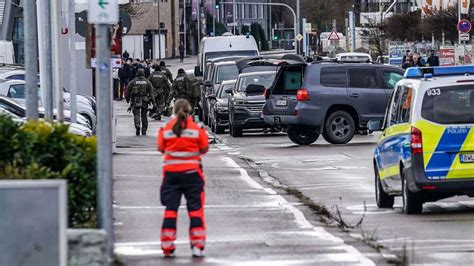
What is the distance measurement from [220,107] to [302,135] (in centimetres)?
642

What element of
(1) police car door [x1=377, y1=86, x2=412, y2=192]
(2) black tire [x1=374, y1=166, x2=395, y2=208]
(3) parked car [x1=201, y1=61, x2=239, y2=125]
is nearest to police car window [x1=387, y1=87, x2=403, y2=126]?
(1) police car door [x1=377, y1=86, x2=412, y2=192]

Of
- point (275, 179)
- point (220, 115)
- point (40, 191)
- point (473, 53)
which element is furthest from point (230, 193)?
point (473, 53)

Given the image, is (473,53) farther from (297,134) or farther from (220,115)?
(297,134)

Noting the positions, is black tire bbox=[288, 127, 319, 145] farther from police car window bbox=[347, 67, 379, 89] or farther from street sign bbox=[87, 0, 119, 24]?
street sign bbox=[87, 0, 119, 24]

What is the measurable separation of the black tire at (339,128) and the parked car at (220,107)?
22.9 feet

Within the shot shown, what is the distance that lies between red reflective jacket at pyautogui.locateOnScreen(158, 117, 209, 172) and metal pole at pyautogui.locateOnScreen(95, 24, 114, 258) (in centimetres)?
131

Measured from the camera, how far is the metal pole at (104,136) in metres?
11.3

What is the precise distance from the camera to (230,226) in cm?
1537

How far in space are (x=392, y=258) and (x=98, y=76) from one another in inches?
123

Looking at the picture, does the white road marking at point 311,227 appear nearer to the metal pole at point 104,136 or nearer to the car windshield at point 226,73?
the metal pole at point 104,136

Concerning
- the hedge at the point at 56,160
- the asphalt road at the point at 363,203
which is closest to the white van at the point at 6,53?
the asphalt road at the point at 363,203

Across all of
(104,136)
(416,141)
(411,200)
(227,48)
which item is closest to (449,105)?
(416,141)

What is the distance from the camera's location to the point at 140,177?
73.6 ft

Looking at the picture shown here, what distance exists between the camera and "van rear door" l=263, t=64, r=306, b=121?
31.5m
